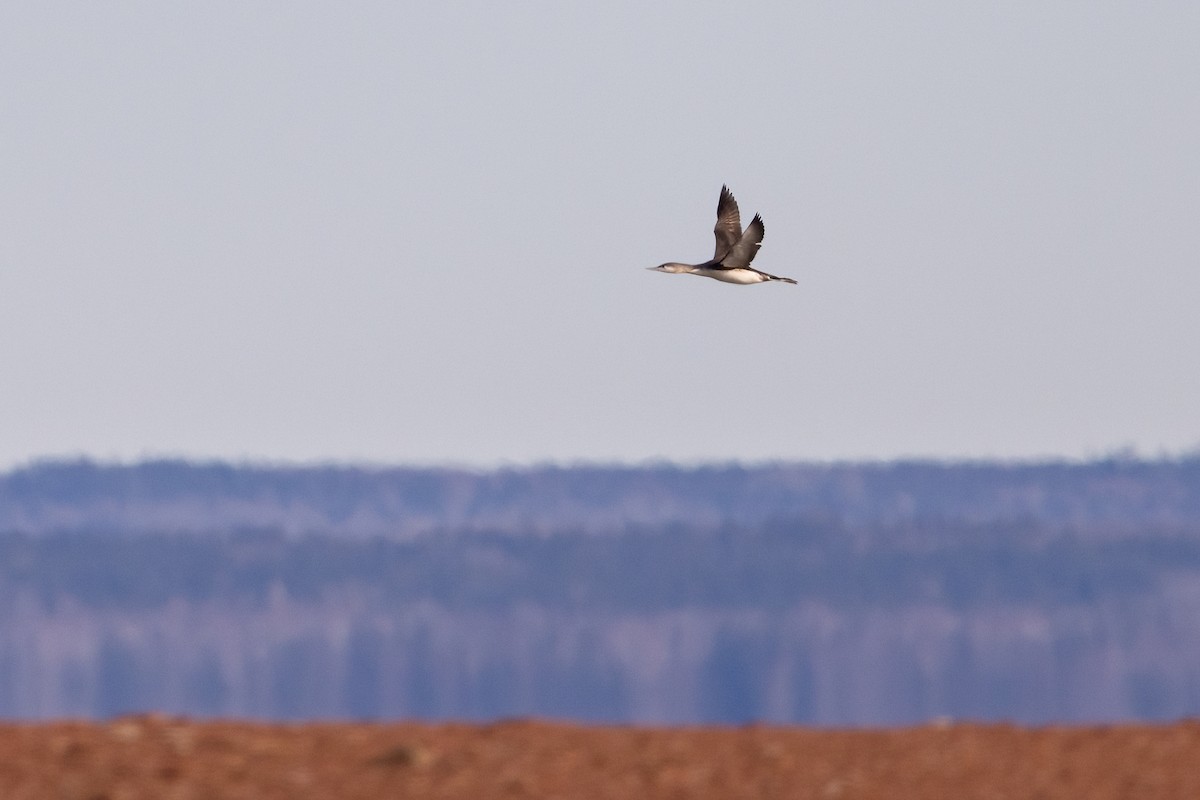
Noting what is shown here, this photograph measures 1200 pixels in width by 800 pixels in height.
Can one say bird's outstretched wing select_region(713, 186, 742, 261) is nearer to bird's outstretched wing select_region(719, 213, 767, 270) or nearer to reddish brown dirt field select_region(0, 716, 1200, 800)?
bird's outstretched wing select_region(719, 213, 767, 270)

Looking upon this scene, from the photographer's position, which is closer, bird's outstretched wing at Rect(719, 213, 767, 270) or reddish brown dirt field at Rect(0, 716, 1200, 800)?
reddish brown dirt field at Rect(0, 716, 1200, 800)

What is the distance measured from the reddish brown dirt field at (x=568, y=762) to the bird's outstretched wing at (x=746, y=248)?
49.8 ft

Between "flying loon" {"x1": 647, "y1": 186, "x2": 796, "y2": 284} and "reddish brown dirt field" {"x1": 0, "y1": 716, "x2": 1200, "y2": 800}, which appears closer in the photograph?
"reddish brown dirt field" {"x1": 0, "y1": 716, "x2": 1200, "y2": 800}

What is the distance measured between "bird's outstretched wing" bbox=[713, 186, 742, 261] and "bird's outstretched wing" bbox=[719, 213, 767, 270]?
16cm

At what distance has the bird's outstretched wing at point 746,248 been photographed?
141ft

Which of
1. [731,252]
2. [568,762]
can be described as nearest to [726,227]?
[731,252]

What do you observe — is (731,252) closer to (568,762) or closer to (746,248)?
(746,248)

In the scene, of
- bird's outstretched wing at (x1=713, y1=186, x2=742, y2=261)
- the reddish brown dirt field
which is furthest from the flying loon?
the reddish brown dirt field

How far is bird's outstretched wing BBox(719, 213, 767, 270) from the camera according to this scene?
1689 inches

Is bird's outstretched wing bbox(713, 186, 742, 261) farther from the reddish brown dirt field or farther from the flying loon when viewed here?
the reddish brown dirt field

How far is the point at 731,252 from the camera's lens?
141ft

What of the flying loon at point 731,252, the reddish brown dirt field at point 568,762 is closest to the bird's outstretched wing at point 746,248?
the flying loon at point 731,252

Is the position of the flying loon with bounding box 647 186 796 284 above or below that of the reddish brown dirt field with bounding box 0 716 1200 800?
above

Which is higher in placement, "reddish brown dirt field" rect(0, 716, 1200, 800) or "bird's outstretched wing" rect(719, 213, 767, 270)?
"bird's outstretched wing" rect(719, 213, 767, 270)
